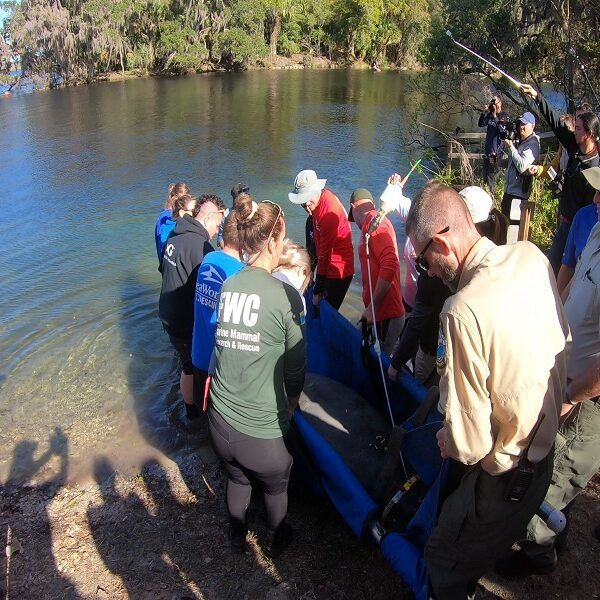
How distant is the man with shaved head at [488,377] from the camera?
1817 millimetres

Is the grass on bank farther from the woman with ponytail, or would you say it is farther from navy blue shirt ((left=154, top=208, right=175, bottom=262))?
navy blue shirt ((left=154, top=208, right=175, bottom=262))

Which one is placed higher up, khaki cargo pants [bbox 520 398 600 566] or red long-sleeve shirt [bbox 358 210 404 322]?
red long-sleeve shirt [bbox 358 210 404 322]

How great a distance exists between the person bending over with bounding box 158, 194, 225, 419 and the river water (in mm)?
995

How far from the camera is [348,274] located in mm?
4969

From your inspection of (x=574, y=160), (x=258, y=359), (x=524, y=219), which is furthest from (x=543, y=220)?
(x=258, y=359)

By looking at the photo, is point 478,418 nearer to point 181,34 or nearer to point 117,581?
point 117,581

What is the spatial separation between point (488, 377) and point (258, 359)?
1.15 meters

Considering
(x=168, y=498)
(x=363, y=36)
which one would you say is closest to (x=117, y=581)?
(x=168, y=498)

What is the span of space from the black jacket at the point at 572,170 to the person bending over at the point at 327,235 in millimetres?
1990

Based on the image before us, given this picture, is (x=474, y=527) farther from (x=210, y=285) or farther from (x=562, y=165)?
(x=562, y=165)

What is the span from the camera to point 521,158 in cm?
662

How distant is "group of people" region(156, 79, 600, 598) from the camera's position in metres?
1.87

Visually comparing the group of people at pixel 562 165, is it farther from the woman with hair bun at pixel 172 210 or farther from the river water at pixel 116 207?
the woman with hair bun at pixel 172 210

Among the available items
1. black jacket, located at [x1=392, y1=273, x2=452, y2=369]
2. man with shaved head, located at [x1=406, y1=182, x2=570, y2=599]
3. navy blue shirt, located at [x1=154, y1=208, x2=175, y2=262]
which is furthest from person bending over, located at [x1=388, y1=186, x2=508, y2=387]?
navy blue shirt, located at [x1=154, y1=208, x2=175, y2=262]
